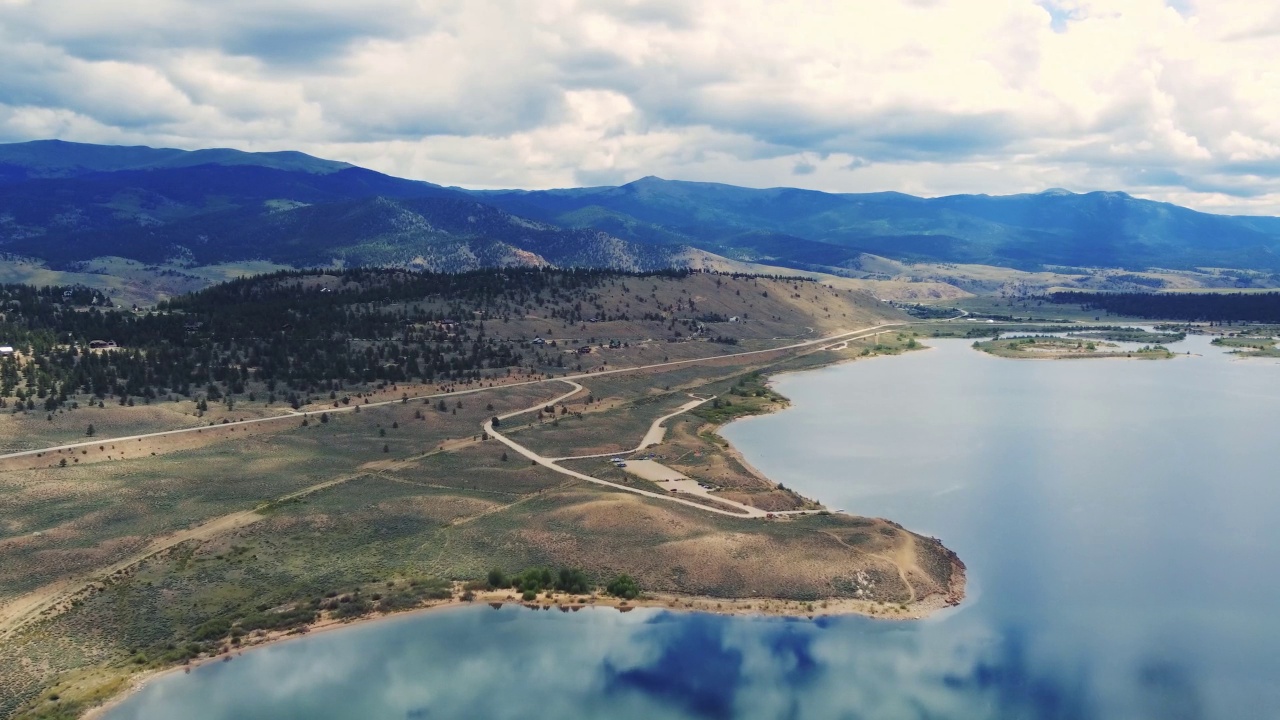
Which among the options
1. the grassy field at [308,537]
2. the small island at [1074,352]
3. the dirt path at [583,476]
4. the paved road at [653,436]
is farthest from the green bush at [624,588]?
the small island at [1074,352]

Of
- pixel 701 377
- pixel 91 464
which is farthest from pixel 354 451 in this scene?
pixel 701 377

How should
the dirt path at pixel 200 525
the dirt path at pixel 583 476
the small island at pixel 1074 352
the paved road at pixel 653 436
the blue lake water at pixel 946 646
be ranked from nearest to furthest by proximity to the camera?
1. the blue lake water at pixel 946 646
2. the dirt path at pixel 200 525
3. the dirt path at pixel 583 476
4. the paved road at pixel 653 436
5. the small island at pixel 1074 352

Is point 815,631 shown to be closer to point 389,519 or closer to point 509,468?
point 389,519

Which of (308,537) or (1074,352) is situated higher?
(1074,352)

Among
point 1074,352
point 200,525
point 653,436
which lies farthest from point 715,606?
point 1074,352

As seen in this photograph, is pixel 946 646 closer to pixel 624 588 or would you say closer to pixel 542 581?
pixel 624 588

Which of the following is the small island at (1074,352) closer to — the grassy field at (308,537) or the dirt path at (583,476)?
the dirt path at (583,476)

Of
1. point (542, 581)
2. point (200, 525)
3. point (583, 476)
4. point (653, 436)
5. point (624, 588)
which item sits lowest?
point (542, 581)

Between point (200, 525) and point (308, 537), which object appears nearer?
point (308, 537)

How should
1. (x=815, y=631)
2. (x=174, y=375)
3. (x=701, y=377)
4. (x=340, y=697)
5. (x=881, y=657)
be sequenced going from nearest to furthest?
(x=340, y=697) → (x=881, y=657) → (x=815, y=631) → (x=174, y=375) → (x=701, y=377)
